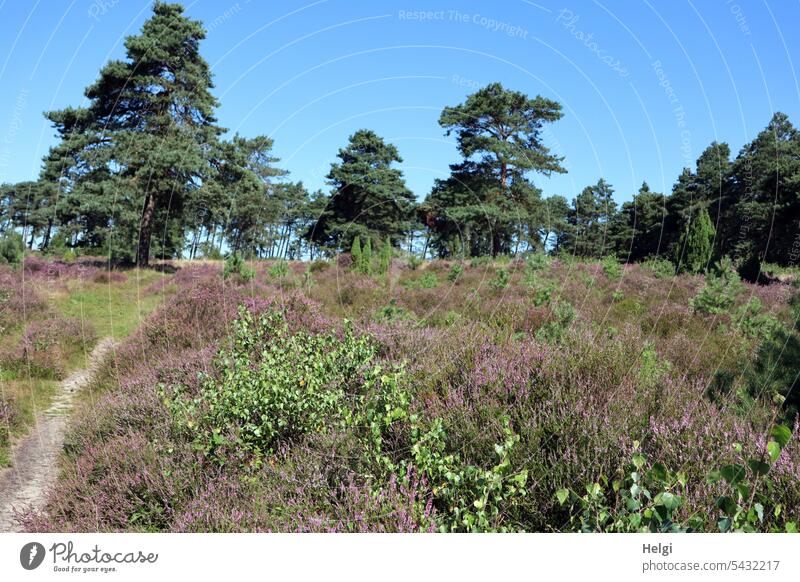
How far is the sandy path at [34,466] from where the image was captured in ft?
16.5

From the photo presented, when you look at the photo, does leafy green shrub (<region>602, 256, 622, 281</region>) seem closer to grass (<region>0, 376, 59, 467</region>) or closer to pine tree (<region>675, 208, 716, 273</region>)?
pine tree (<region>675, 208, 716, 273</region>)

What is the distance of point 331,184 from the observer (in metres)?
8.30

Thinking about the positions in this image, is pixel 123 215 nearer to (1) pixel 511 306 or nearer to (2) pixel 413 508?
(1) pixel 511 306

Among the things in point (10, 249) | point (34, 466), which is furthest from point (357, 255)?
point (10, 249)

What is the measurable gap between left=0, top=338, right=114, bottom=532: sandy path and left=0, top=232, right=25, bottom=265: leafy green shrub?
18.1 meters

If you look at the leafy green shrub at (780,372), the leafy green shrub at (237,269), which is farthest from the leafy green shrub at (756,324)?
the leafy green shrub at (237,269)

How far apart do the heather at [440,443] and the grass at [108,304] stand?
743 cm

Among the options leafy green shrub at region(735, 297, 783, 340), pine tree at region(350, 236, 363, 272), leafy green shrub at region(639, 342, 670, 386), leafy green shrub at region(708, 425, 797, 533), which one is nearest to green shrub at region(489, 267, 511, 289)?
leafy green shrub at region(735, 297, 783, 340)

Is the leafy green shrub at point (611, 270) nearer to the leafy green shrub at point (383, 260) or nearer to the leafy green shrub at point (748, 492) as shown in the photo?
the leafy green shrub at point (383, 260)

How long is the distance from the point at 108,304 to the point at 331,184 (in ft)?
37.0

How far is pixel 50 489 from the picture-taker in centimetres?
496

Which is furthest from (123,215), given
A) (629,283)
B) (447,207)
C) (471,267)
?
(629,283)

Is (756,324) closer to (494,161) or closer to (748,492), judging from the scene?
(494,161)
